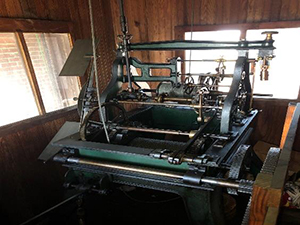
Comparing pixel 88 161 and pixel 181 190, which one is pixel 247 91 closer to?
pixel 181 190

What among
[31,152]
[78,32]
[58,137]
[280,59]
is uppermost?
[78,32]

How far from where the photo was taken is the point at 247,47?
67.6 inches

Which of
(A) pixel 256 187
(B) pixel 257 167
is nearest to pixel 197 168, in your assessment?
(A) pixel 256 187

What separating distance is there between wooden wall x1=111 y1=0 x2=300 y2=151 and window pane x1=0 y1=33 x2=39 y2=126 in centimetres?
184

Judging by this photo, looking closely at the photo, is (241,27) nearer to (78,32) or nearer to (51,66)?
(78,32)

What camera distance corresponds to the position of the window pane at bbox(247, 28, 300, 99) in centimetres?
302

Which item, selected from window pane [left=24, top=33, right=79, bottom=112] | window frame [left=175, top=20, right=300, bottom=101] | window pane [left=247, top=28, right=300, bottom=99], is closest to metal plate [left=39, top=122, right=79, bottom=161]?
window pane [left=24, top=33, right=79, bottom=112]

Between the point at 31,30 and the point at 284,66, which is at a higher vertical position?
the point at 31,30

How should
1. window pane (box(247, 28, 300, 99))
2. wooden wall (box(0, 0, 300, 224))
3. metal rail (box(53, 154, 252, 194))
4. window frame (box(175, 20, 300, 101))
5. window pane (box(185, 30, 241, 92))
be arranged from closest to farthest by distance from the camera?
metal rail (box(53, 154, 252, 194)) < wooden wall (box(0, 0, 300, 224)) < window frame (box(175, 20, 300, 101)) < window pane (box(247, 28, 300, 99)) < window pane (box(185, 30, 241, 92))

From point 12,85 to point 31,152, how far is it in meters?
0.80

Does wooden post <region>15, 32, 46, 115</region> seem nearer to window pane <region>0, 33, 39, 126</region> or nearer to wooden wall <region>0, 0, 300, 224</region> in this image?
window pane <region>0, 33, 39, 126</region>

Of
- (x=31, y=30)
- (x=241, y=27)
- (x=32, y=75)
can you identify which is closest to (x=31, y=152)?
(x=32, y=75)

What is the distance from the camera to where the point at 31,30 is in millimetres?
2576

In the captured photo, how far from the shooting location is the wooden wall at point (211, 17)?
2.96m
